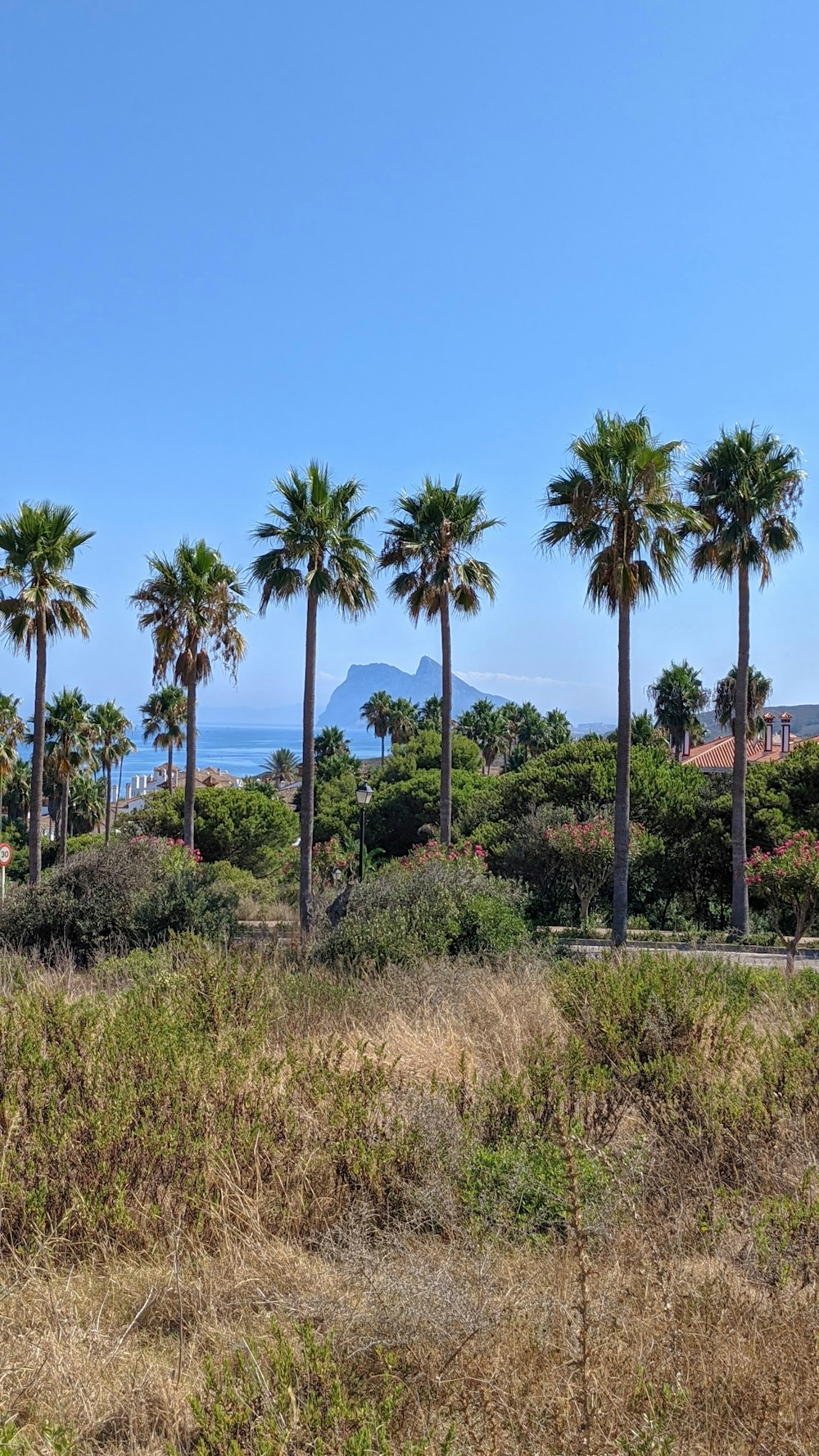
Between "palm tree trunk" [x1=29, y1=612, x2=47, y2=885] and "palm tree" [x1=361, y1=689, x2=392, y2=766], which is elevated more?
"palm tree" [x1=361, y1=689, x2=392, y2=766]

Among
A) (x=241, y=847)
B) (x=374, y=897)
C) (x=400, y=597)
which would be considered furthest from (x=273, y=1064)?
(x=241, y=847)

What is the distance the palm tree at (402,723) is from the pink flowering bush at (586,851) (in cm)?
3598

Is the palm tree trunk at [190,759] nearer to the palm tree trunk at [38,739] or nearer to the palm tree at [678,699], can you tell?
the palm tree trunk at [38,739]

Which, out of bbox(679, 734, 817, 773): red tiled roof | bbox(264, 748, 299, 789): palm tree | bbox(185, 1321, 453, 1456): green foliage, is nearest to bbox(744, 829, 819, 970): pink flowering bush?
bbox(185, 1321, 453, 1456): green foliage

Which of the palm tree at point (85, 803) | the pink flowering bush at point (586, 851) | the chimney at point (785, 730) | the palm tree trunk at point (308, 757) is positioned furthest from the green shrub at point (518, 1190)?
the palm tree at point (85, 803)

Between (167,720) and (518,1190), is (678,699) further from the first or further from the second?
(518,1190)

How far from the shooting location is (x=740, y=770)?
21.0 meters

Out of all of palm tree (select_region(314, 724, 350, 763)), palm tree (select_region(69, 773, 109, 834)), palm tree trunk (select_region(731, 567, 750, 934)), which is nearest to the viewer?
palm tree trunk (select_region(731, 567, 750, 934))

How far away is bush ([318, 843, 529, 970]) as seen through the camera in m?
9.94

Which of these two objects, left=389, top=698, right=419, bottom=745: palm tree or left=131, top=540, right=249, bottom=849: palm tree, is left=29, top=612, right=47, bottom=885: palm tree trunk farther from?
left=389, top=698, right=419, bottom=745: palm tree

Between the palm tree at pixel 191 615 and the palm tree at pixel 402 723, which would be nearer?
the palm tree at pixel 191 615

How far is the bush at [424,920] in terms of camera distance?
9938 millimetres

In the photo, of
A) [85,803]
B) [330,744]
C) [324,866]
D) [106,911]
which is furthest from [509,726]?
[106,911]

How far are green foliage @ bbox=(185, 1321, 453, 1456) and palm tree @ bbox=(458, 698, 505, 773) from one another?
53747 mm
